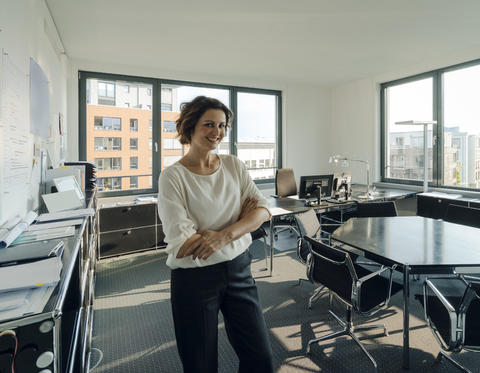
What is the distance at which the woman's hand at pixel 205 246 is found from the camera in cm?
106

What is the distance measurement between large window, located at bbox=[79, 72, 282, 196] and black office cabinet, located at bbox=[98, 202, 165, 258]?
0.87m

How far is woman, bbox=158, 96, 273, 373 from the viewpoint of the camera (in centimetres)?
111

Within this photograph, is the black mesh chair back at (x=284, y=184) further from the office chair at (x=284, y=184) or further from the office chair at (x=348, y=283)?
the office chair at (x=348, y=283)

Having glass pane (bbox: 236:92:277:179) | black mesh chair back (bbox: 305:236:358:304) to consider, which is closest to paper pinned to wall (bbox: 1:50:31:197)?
black mesh chair back (bbox: 305:236:358:304)

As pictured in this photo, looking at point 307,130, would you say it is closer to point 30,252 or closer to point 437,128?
point 437,128

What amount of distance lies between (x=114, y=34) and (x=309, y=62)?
2.93m

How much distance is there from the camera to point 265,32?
3.50m

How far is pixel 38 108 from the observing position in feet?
7.23

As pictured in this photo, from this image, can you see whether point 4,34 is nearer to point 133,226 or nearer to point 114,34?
point 114,34

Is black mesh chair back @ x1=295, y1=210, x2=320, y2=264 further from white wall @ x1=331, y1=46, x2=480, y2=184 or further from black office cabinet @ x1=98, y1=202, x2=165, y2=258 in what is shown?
white wall @ x1=331, y1=46, x2=480, y2=184

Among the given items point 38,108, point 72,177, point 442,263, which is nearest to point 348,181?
point 442,263

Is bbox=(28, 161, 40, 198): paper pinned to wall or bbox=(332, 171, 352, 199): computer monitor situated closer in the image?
bbox=(28, 161, 40, 198): paper pinned to wall

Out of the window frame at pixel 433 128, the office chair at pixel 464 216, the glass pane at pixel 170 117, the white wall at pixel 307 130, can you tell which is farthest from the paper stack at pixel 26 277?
the window frame at pixel 433 128

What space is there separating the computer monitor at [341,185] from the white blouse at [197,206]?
307 cm
